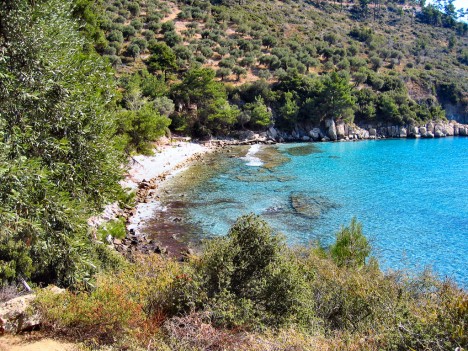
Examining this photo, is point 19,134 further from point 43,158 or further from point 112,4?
point 112,4

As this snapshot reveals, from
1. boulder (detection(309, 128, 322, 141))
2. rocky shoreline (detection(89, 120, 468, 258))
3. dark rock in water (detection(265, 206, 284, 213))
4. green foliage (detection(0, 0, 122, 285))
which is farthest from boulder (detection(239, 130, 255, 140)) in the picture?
green foliage (detection(0, 0, 122, 285))

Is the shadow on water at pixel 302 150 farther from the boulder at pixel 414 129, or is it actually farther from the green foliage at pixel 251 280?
the green foliage at pixel 251 280

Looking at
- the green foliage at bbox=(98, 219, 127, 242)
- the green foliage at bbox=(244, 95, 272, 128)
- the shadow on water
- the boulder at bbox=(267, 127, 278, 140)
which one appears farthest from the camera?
the boulder at bbox=(267, 127, 278, 140)

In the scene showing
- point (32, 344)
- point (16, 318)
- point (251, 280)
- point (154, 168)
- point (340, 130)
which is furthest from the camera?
A: point (340, 130)

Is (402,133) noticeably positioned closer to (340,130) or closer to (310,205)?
(340,130)

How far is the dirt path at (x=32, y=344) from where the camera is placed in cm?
702

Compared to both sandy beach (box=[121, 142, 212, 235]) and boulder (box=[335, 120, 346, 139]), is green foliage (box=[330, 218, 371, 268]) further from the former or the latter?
boulder (box=[335, 120, 346, 139])

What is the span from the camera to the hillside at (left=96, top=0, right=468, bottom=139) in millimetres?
68188

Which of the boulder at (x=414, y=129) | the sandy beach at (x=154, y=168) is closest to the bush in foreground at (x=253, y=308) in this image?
the sandy beach at (x=154, y=168)

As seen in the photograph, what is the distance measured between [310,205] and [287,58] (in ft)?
207

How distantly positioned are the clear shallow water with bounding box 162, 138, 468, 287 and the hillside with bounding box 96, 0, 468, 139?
23572 millimetres

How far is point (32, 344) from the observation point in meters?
7.20

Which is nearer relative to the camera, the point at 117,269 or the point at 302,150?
the point at 117,269

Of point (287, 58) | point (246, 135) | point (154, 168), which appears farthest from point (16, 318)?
point (287, 58)
